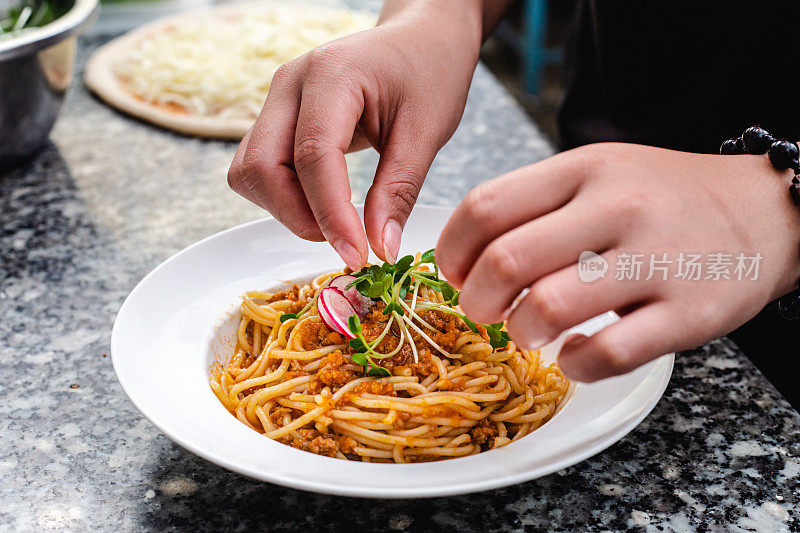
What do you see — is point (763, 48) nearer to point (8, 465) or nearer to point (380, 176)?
point (380, 176)

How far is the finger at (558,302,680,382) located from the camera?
0.87 meters

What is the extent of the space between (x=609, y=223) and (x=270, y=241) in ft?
3.05

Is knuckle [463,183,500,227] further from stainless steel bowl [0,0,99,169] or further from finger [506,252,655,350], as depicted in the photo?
stainless steel bowl [0,0,99,169]

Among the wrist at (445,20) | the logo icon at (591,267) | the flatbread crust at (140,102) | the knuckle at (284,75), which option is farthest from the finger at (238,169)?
the flatbread crust at (140,102)

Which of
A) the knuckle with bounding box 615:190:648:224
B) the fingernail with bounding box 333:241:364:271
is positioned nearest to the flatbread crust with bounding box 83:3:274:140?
the fingernail with bounding box 333:241:364:271

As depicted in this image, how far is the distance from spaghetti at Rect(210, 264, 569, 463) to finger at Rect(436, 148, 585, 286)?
1.29ft

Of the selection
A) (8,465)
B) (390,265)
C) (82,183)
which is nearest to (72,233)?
(82,183)

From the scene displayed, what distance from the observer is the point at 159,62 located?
2.92 meters

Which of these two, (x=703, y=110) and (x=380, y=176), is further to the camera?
(x=703, y=110)

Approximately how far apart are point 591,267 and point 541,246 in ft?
0.22

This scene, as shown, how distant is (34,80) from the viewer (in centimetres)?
212

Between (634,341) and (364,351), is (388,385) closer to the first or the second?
(364,351)

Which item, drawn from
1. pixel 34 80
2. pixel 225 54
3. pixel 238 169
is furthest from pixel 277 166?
pixel 225 54

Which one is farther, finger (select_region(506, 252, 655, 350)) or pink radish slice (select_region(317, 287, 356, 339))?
pink radish slice (select_region(317, 287, 356, 339))
